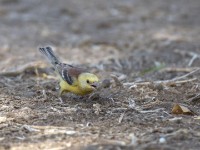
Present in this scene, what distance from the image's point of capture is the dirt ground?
4738 mm

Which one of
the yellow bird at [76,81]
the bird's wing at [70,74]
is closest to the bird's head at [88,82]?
the yellow bird at [76,81]

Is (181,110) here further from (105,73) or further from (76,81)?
(105,73)

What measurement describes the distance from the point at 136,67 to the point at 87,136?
147 inches

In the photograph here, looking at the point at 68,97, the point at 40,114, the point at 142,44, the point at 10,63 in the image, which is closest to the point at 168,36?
the point at 142,44

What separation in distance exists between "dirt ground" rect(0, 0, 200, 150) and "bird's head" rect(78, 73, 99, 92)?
0.52 feet

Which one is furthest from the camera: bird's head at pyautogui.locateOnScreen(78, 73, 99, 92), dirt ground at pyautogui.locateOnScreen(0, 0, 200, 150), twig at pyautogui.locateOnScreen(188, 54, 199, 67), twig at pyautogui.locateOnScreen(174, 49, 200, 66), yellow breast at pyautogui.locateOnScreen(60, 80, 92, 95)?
twig at pyautogui.locateOnScreen(174, 49, 200, 66)

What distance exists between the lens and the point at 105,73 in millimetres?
7699

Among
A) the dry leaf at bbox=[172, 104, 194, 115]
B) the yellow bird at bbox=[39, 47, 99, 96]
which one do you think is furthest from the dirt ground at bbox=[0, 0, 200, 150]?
the yellow bird at bbox=[39, 47, 99, 96]

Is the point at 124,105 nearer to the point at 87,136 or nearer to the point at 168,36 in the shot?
the point at 87,136

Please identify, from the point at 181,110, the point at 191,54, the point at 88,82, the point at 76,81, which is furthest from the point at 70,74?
the point at 191,54

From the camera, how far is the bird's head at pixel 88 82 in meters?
5.87

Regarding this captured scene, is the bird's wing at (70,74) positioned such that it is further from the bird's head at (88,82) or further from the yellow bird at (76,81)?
the bird's head at (88,82)

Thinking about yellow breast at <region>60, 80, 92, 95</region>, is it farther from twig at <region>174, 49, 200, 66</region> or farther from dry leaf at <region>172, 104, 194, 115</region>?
twig at <region>174, 49, 200, 66</region>

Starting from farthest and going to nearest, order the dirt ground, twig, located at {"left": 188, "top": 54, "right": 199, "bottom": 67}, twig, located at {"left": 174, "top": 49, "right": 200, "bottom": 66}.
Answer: twig, located at {"left": 174, "top": 49, "right": 200, "bottom": 66} < twig, located at {"left": 188, "top": 54, "right": 199, "bottom": 67} < the dirt ground
